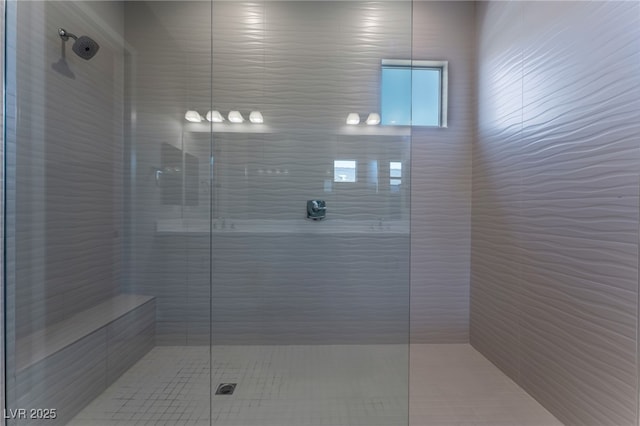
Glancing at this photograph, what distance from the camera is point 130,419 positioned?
1425mm

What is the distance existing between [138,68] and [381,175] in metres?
1.66

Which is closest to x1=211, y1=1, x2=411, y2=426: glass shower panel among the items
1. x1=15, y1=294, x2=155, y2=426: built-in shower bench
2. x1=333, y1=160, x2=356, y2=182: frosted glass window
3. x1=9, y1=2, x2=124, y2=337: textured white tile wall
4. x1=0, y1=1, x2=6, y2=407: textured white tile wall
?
x1=333, y1=160, x2=356, y2=182: frosted glass window

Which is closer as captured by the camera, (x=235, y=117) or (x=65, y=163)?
(x=65, y=163)

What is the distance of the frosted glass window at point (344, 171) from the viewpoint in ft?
5.98

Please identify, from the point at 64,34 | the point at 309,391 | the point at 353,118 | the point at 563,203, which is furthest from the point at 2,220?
the point at 563,203

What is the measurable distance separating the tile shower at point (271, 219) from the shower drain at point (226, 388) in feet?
0.13

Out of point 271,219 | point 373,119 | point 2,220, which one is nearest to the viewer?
point 2,220

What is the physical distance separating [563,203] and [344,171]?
1.15 metres

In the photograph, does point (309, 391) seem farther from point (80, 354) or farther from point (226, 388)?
point (80, 354)

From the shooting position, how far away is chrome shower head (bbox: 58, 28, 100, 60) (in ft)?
4.99

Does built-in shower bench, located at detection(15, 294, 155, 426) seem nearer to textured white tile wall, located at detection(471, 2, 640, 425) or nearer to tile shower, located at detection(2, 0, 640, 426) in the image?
tile shower, located at detection(2, 0, 640, 426)

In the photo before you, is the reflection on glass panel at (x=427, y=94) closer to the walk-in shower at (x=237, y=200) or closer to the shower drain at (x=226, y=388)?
the walk-in shower at (x=237, y=200)

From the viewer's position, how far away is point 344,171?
1.84 meters

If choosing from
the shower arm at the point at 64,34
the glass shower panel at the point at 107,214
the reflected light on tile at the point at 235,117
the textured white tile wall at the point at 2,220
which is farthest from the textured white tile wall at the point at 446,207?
the textured white tile wall at the point at 2,220
